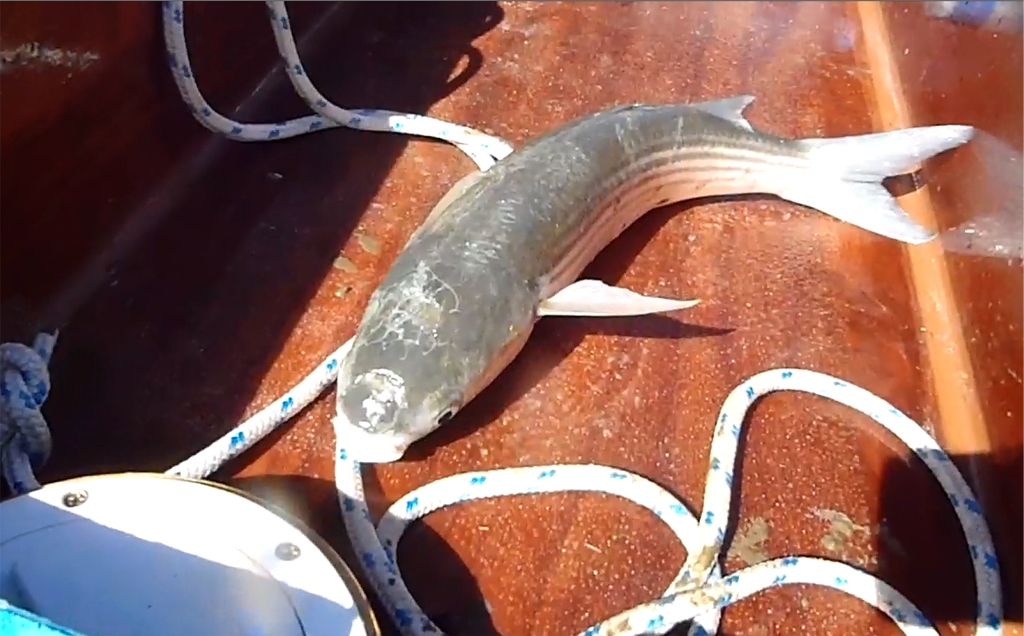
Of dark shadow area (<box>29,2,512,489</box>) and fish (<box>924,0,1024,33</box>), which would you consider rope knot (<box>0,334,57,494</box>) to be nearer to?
dark shadow area (<box>29,2,512,489</box>)

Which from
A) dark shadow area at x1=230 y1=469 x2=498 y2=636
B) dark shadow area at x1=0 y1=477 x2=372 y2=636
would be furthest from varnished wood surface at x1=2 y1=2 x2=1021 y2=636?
dark shadow area at x1=0 y1=477 x2=372 y2=636

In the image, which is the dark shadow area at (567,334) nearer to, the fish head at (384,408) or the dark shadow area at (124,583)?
the fish head at (384,408)

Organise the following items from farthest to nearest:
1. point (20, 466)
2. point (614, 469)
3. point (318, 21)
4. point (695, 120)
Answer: point (318, 21) < point (695, 120) < point (614, 469) < point (20, 466)

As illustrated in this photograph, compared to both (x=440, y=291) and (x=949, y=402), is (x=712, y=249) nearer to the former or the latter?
(x=949, y=402)

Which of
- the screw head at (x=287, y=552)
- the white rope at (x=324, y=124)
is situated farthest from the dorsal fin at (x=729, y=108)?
the screw head at (x=287, y=552)

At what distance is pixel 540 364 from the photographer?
3.53 feet

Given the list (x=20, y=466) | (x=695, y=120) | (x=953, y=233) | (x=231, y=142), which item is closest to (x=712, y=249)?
(x=695, y=120)

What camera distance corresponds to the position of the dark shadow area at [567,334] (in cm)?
101

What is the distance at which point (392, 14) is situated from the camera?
60.8 inches

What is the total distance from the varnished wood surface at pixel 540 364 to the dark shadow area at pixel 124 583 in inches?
8.0

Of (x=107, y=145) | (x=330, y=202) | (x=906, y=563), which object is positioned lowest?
(x=906, y=563)

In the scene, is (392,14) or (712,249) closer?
(712,249)

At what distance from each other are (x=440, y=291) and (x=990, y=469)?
0.55m

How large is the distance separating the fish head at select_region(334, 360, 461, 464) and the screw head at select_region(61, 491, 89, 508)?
22cm
